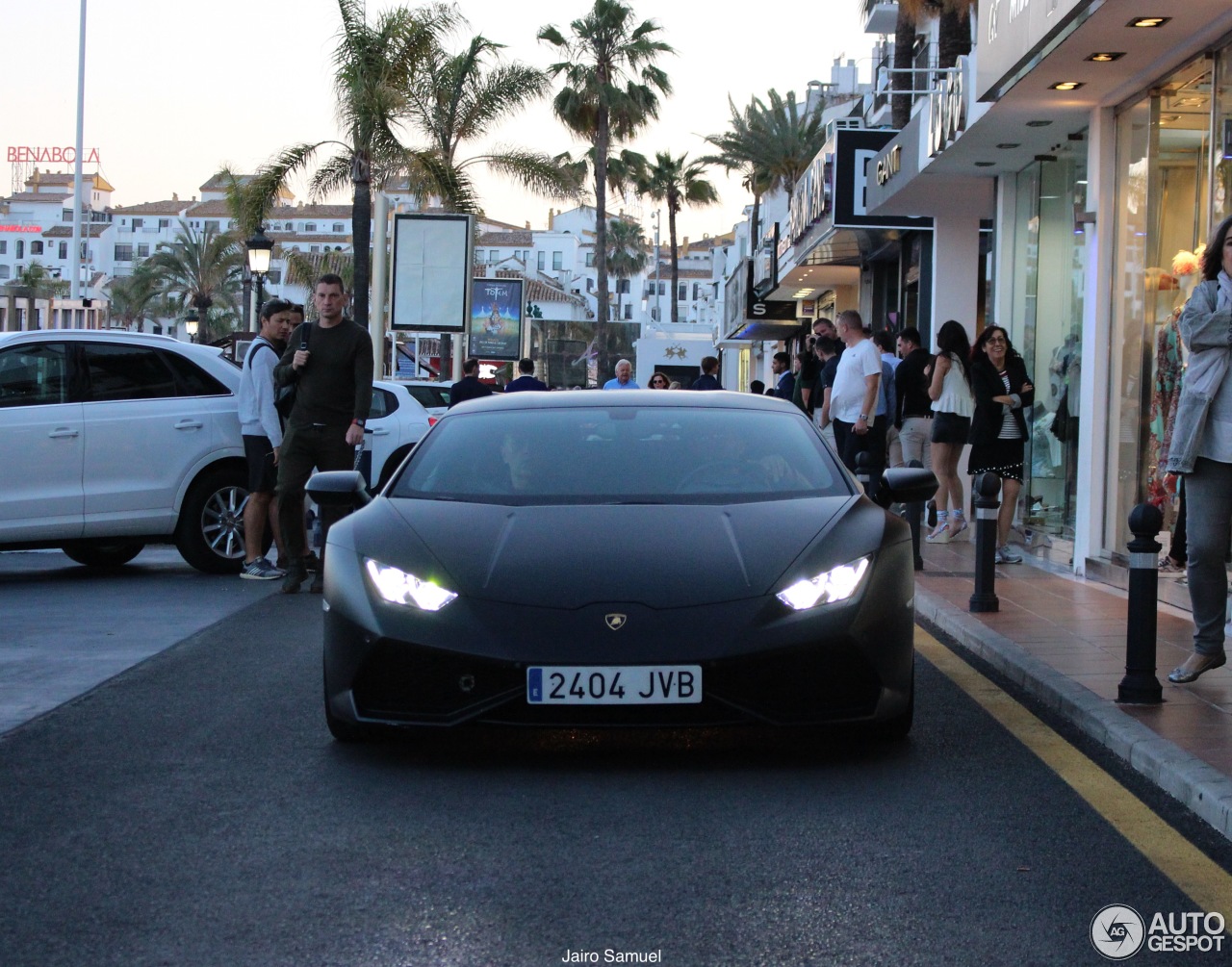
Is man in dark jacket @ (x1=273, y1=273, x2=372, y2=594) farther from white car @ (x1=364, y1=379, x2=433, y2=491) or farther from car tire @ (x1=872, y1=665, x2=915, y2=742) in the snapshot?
car tire @ (x1=872, y1=665, x2=915, y2=742)

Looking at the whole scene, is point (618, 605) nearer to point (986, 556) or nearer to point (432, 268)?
point (986, 556)

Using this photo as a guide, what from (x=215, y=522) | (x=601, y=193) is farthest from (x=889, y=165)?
(x=601, y=193)

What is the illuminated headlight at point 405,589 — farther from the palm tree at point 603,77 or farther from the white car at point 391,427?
the palm tree at point 603,77

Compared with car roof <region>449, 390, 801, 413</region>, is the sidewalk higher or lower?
lower

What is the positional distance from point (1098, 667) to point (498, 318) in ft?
127

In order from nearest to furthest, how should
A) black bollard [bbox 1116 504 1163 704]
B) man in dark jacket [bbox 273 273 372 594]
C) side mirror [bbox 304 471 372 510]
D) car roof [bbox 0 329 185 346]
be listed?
side mirror [bbox 304 471 372 510] < black bollard [bbox 1116 504 1163 704] < man in dark jacket [bbox 273 273 372 594] < car roof [bbox 0 329 185 346]

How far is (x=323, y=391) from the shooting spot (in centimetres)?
997

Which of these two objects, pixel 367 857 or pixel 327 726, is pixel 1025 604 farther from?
pixel 367 857

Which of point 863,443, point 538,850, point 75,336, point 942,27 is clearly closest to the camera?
point 538,850

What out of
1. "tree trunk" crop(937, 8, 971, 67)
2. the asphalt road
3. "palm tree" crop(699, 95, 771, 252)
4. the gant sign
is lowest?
the asphalt road

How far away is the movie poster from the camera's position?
146 feet

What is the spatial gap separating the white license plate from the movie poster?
3968cm

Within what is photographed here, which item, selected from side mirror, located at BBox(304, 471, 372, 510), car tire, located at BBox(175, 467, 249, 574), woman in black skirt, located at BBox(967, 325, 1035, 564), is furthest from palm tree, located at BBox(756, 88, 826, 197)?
side mirror, located at BBox(304, 471, 372, 510)

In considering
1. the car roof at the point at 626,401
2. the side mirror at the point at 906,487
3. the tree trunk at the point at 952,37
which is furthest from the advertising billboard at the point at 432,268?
the side mirror at the point at 906,487
